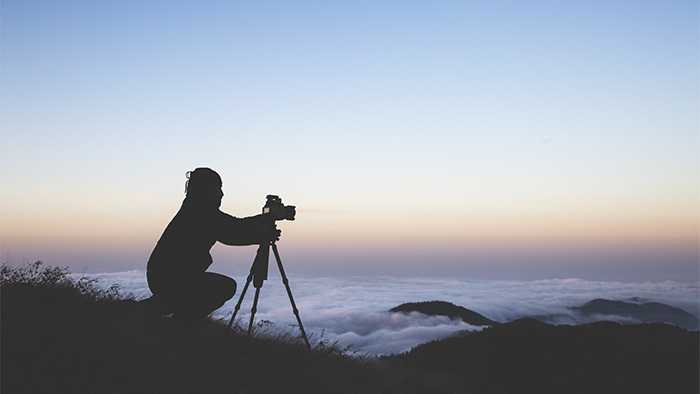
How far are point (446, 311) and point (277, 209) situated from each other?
500ft

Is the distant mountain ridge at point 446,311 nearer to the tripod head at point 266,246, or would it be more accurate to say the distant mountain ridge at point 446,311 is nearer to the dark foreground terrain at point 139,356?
the dark foreground terrain at point 139,356

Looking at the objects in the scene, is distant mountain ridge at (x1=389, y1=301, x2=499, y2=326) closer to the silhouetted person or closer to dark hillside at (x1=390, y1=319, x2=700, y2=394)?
dark hillside at (x1=390, y1=319, x2=700, y2=394)

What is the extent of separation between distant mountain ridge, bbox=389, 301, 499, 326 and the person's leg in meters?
149

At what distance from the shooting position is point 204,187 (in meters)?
7.70

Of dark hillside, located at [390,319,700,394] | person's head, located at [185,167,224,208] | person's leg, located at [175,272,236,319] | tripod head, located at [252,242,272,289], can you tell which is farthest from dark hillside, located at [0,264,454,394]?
dark hillside, located at [390,319,700,394]

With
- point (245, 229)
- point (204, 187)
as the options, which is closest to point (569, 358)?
point (245, 229)

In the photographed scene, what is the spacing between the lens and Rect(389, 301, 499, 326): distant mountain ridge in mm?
152863

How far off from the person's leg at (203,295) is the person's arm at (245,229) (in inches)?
22.9

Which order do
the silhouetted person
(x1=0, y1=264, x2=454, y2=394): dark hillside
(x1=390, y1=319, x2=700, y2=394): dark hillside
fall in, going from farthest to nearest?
(x1=390, y1=319, x2=700, y2=394): dark hillside < the silhouetted person < (x1=0, y1=264, x2=454, y2=394): dark hillside

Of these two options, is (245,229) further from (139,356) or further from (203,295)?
(139,356)

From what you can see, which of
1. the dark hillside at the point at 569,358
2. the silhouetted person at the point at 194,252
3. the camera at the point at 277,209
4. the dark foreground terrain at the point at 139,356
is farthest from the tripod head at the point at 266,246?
the dark hillside at the point at 569,358

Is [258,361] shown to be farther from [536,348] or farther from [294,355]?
[536,348]

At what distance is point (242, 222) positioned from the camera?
8.01m

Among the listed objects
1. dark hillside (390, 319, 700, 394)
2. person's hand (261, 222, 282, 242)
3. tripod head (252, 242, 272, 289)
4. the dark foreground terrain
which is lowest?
dark hillside (390, 319, 700, 394)
